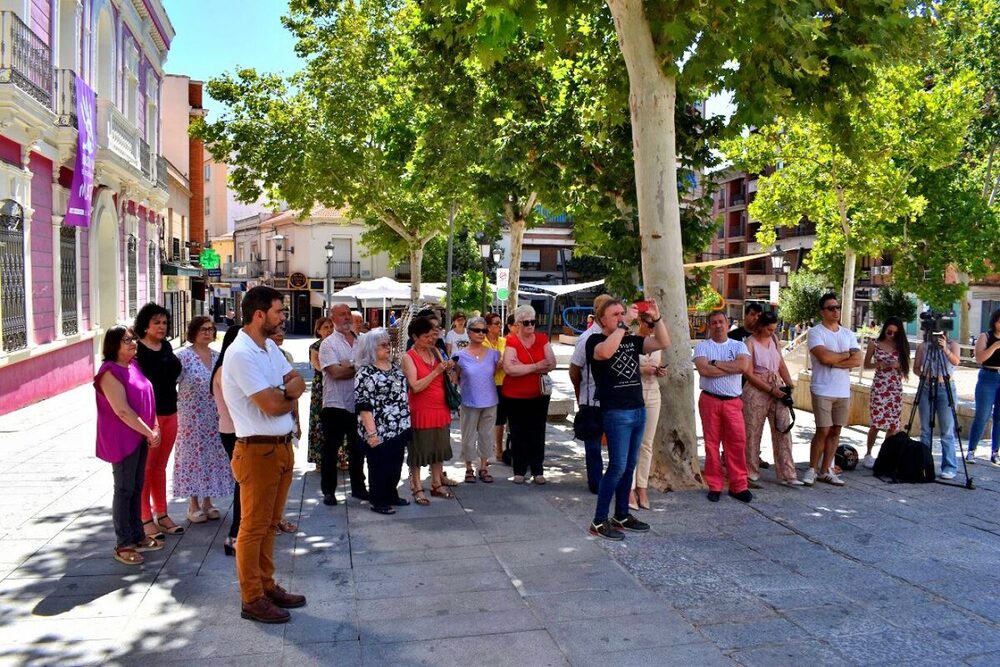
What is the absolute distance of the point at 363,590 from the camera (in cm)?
502

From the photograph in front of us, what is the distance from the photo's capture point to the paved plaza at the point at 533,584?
13.7 ft

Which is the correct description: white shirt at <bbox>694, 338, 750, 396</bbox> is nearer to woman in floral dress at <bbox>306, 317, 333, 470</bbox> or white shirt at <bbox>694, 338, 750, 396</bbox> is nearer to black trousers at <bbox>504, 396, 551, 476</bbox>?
black trousers at <bbox>504, 396, 551, 476</bbox>

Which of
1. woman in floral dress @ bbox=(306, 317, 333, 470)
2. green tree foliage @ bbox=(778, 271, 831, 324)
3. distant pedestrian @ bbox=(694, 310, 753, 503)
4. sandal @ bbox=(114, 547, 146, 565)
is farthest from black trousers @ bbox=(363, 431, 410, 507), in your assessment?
green tree foliage @ bbox=(778, 271, 831, 324)

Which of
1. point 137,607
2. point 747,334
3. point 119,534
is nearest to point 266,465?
point 137,607

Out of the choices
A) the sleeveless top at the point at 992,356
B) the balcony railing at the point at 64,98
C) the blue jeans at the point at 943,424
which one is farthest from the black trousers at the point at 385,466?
the balcony railing at the point at 64,98

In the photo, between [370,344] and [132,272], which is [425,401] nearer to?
[370,344]

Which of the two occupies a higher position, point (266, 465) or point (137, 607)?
point (266, 465)

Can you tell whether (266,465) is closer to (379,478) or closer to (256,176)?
(379,478)

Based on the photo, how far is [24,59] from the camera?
12.2 metres

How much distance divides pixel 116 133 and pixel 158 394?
14.8 meters

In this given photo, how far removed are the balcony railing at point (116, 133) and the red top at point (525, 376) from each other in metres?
12.7

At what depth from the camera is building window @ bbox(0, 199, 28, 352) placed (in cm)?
1183

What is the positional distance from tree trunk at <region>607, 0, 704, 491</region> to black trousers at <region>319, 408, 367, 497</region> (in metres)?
2.72

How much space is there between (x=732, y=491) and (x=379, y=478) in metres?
3.11
